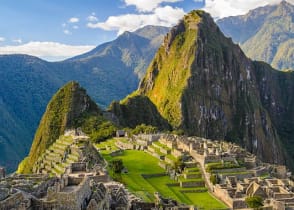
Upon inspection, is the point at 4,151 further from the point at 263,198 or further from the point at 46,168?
the point at 263,198

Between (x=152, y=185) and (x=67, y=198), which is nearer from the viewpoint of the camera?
(x=67, y=198)

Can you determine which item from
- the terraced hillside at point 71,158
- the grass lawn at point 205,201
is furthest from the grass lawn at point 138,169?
the grass lawn at point 205,201

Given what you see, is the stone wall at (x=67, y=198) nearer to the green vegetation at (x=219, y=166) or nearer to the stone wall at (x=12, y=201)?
the stone wall at (x=12, y=201)

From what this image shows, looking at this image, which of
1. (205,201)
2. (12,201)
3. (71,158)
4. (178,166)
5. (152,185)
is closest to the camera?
(12,201)

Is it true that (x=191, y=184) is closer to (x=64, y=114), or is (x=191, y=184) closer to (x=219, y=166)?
(x=219, y=166)

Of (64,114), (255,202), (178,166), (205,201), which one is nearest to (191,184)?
(178,166)

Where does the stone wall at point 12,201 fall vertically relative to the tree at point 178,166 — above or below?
above
